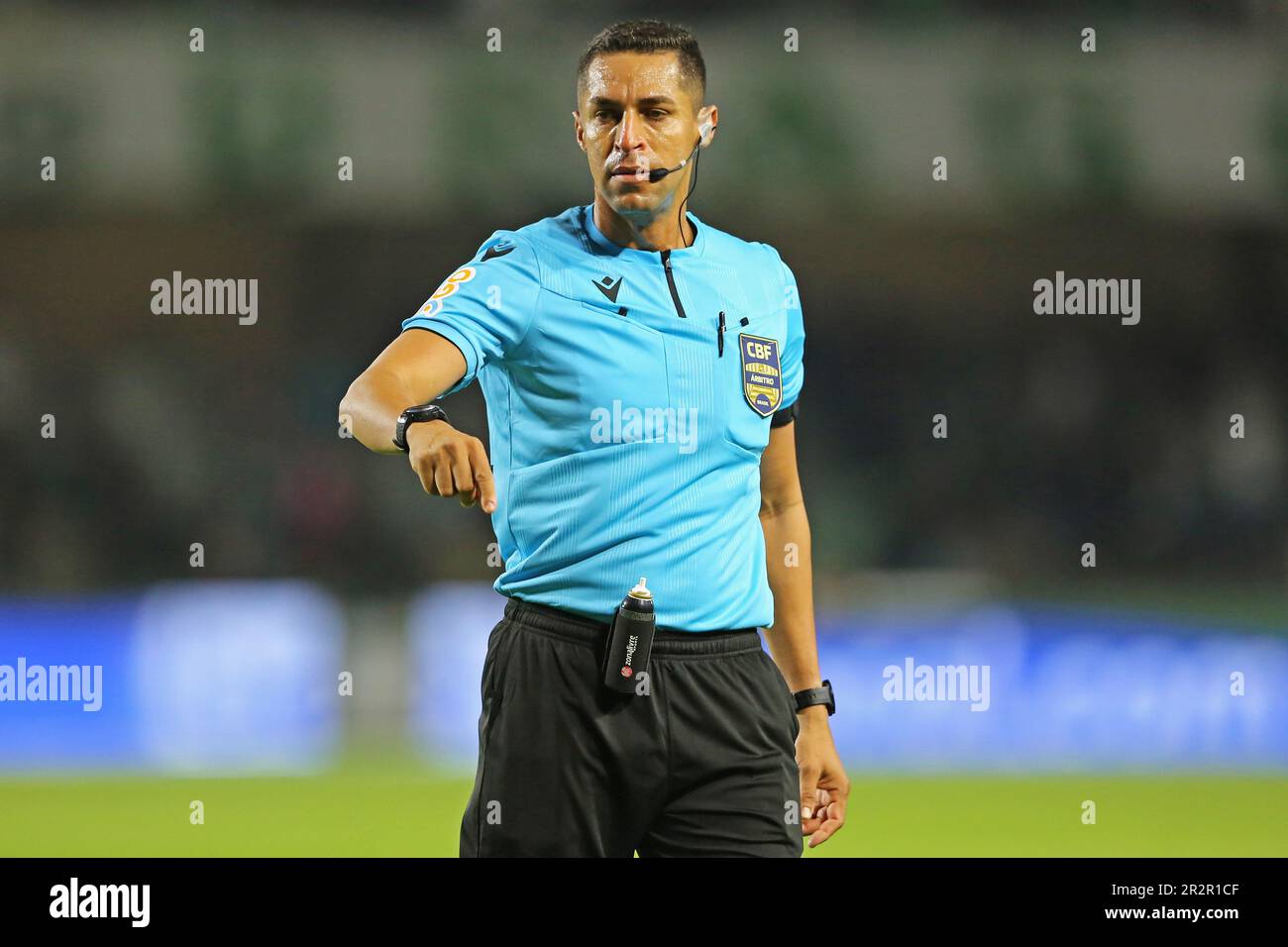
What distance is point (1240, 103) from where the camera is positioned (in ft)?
40.0

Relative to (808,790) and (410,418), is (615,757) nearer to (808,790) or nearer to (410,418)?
(808,790)

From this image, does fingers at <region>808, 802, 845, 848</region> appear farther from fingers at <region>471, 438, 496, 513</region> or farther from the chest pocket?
fingers at <region>471, 438, 496, 513</region>

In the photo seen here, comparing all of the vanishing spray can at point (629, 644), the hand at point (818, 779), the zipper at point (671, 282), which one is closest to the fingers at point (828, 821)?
the hand at point (818, 779)

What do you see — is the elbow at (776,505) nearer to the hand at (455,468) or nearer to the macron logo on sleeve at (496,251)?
the macron logo on sleeve at (496,251)

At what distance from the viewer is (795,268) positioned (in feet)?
41.4

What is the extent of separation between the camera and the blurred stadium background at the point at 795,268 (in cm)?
1077

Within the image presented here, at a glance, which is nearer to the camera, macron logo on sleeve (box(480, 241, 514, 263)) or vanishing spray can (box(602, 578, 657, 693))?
vanishing spray can (box(602, 578, 657, 693))

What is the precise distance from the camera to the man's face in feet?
9.76

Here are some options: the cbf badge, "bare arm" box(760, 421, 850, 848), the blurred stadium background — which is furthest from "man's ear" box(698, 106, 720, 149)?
the blurred stadium background

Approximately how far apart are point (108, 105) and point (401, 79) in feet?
7.10

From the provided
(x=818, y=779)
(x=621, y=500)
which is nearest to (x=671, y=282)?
(x=621, y=500)

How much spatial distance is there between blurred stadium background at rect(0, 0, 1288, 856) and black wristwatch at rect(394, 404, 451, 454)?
6.40 m

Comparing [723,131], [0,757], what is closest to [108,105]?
[723,131]

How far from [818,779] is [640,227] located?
1.23 m
